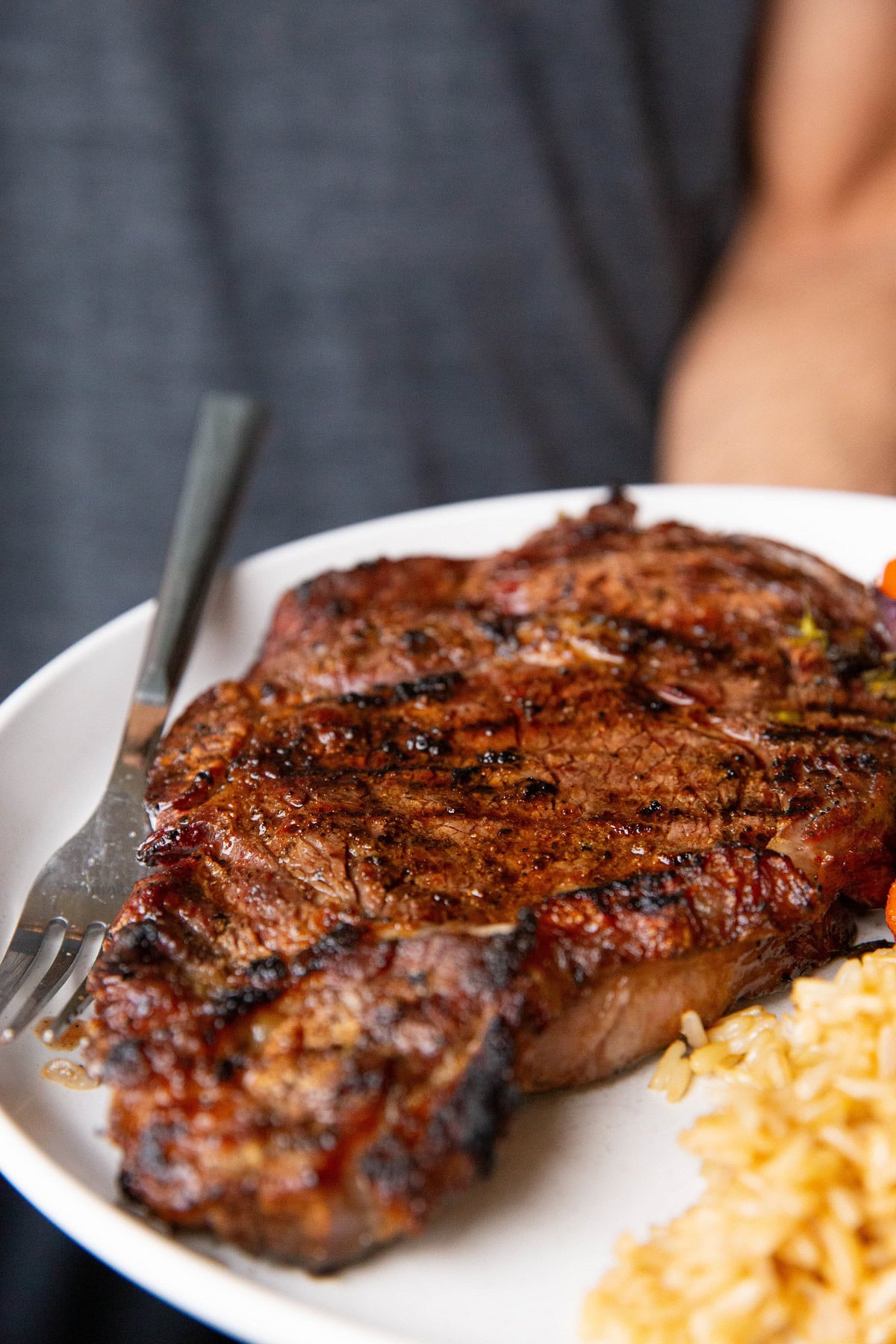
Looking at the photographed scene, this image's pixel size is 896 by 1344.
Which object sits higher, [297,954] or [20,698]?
[297,954]

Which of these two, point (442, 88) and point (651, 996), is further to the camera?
point (442, 88)

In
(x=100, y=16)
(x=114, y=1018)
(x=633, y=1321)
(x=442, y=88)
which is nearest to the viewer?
(x=633, y=1321)

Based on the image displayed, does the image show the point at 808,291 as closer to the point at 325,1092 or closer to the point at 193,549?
the point at 193,549

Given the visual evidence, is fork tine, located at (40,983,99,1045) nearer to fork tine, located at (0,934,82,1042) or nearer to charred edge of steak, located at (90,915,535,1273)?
fork tine, located at (0,934,82,1042)

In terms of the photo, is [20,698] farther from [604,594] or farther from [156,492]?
[156,492]

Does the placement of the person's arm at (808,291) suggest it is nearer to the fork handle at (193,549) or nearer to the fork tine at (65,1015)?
the fork handle at (193,549)

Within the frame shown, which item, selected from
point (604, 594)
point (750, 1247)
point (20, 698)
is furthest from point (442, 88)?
point (750, 1247)

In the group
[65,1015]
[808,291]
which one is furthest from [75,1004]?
[808,291]
